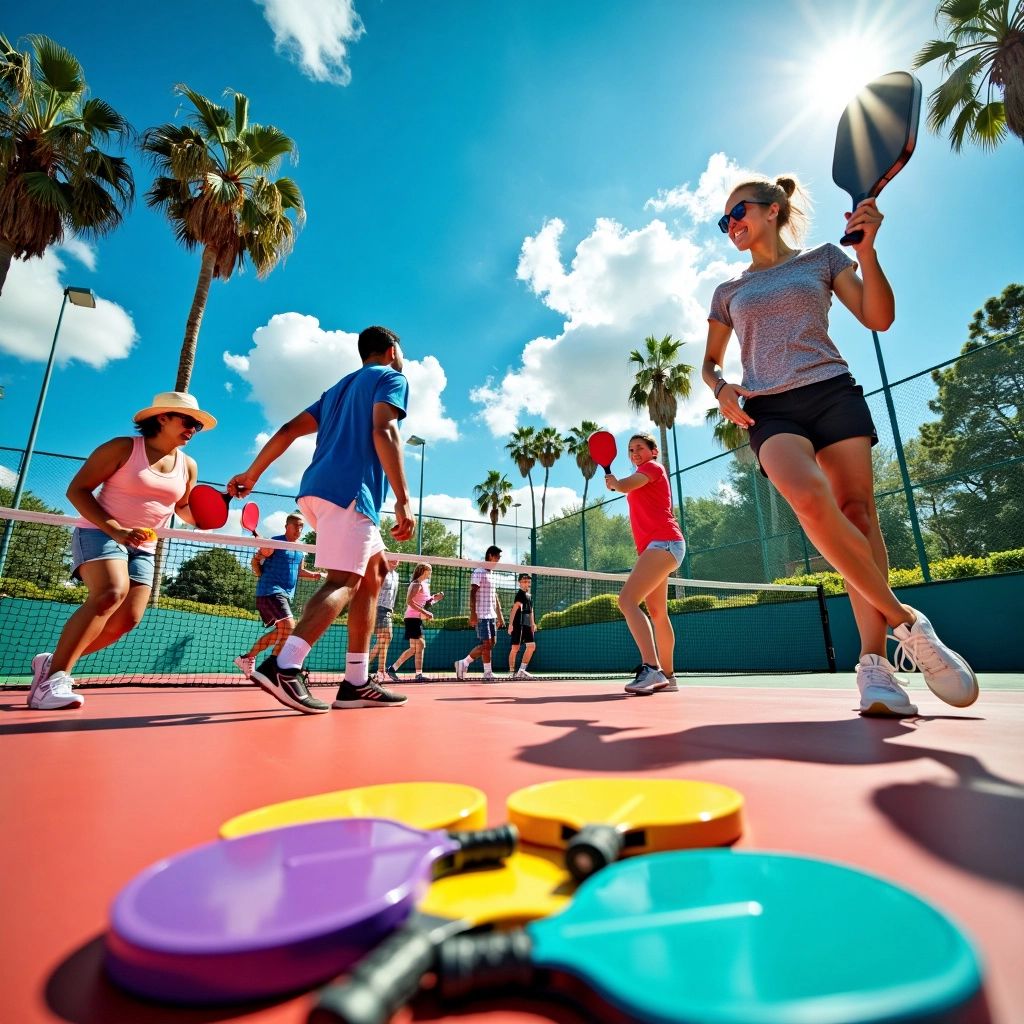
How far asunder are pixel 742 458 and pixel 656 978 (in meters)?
17.0

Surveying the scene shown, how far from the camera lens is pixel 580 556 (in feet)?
71.9

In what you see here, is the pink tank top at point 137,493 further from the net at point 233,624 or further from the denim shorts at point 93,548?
the net at point 233,624

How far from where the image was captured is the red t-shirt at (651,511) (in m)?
5.06

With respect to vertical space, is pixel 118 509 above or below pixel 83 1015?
above

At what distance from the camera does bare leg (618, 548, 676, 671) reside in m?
4.78

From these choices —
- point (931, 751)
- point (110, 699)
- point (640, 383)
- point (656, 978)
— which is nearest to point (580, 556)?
point (640, 383)

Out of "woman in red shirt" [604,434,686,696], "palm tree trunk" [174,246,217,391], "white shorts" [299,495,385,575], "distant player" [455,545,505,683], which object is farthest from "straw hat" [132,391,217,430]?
"palm tree trunk" [174,246,217,391]

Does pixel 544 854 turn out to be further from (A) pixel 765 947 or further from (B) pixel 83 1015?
(B) pixel 83 1015

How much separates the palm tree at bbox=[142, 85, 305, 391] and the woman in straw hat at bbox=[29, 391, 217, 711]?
37.8 feet

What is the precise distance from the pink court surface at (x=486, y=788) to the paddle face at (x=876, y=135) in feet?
7.54

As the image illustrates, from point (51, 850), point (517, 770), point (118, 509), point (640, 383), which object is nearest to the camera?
point (51, 850)

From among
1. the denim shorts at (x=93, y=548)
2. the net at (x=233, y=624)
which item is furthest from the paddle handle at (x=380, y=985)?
the net at (x=233, y=624)

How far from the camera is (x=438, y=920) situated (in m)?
0.57

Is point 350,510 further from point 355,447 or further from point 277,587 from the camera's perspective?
point 277,587
